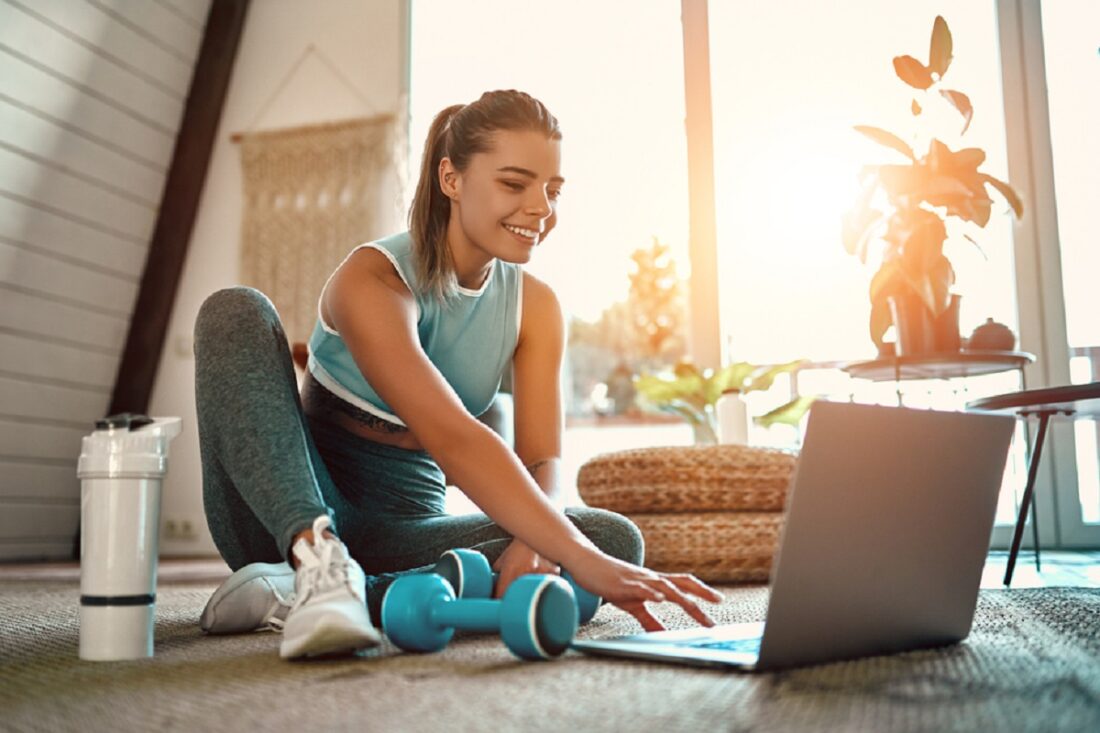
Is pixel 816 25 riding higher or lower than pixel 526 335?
higher

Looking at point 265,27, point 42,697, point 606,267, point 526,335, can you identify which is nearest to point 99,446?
point 42,697

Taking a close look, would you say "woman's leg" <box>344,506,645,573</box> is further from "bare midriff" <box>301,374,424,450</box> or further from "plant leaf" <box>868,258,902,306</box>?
"plant leaf" <box>868,258,902,306</box>

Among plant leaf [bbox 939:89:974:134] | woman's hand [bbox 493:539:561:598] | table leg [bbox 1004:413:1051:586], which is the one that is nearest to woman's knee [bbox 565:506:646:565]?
woman's hand [bbox 493:539:561:598]

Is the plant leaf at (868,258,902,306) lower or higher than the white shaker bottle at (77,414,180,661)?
higher

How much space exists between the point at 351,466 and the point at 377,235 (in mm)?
2991

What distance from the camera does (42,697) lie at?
2.85 feet

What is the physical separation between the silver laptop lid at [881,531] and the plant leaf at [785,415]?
7.51 feet

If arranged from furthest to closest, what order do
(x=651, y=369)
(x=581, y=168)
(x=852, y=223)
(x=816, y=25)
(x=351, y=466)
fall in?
(x=651, y=369)
(x=581, y=168)
(x=816, y=25)
(x=852, y=223)
(x=351, y=466)

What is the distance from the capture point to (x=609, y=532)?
1.42 metres

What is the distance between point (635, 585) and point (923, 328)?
2078 millimetres

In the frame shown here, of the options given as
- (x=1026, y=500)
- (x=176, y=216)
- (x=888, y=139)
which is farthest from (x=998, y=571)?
(x=176, y=216)

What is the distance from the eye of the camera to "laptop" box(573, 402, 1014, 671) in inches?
33.3

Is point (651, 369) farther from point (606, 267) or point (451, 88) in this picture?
point (451, 88)

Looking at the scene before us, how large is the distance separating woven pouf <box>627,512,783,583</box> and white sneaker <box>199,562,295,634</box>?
123 centimetres
